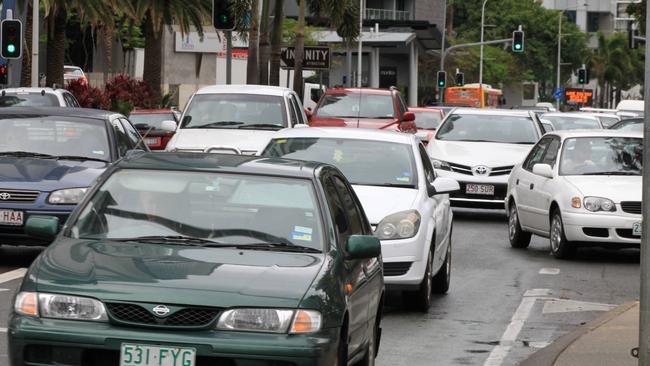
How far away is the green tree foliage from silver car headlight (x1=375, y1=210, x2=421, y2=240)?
101838mm

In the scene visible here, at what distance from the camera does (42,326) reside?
23.0 feet

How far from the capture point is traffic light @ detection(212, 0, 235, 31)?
98.9 feet

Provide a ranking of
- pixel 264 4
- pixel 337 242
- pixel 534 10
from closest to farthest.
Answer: pixel 337 242 < pixel 264 4 < pixel 534 10

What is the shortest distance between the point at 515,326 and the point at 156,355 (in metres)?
5.74

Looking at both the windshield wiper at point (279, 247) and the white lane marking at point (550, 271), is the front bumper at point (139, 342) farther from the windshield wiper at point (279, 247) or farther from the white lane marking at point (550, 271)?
the white lane marking at point (550, 271)

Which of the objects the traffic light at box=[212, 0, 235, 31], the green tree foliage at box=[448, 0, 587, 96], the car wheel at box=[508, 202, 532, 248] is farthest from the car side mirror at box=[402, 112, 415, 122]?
the green tree foliage at box=[448, 0, 587, 96]

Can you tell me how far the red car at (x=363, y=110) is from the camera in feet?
92.6

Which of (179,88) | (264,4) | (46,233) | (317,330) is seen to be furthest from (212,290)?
(179,88)

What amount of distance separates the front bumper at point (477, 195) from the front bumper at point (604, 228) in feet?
19.5

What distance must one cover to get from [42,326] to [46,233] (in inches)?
61.9

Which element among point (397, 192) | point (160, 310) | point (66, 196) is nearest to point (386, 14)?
point (66, 196)

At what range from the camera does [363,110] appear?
28938mm

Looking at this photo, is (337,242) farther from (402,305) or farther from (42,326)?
(402,305)

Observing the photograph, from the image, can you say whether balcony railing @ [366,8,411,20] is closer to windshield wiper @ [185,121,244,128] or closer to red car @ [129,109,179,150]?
red car @ [129,109,179,150]
